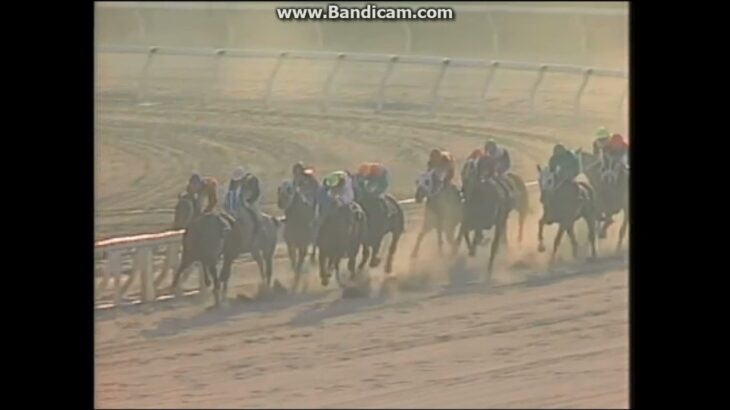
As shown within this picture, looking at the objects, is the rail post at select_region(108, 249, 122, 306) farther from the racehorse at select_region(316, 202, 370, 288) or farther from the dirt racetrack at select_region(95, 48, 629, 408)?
the racehorse at select_region(316, 202, 370, 288)

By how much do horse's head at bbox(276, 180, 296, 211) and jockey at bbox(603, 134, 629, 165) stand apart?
634 mm

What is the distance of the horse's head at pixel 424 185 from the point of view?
2.70 metres

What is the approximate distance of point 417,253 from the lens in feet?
8.88

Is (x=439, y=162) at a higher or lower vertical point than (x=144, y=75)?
lower

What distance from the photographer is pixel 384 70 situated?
8.73 feet

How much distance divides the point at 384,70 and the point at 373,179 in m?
0.22

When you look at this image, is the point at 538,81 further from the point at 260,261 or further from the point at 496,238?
the point at 260,261

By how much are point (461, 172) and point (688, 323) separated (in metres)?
0.54

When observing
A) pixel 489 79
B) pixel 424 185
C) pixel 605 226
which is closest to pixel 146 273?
pixel 424 185

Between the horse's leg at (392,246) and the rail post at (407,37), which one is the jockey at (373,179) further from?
the rail post at (407,37)

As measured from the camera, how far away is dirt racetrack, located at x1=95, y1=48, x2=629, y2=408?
2660 millimetres

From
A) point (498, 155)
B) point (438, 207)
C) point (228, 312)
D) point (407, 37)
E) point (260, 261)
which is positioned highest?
point (407, 37)

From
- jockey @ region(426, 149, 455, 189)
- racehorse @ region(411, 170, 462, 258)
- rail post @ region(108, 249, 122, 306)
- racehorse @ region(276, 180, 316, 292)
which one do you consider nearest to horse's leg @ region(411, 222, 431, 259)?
racehorse @ region(411, 170, 462, 258)
